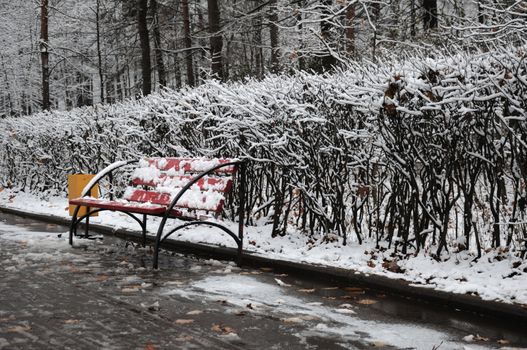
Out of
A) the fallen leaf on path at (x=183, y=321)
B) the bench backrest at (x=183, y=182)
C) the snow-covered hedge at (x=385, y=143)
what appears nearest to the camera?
the fallen leaf on path at (x=183, y=321)

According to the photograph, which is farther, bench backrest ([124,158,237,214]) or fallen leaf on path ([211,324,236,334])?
bench backrest ([124,158,237,214])

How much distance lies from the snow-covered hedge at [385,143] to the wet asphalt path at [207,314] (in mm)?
1041

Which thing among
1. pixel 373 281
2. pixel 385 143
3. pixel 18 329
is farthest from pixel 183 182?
pixel 18 329

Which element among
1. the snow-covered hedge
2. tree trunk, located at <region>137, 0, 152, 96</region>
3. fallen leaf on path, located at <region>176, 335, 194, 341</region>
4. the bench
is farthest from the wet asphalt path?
tree trunk, located at <region>137, 0, 152, 96</region>

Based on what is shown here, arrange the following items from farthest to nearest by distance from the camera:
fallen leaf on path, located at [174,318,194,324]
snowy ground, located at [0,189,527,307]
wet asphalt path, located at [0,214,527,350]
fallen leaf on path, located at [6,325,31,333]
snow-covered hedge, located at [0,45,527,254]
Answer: snow-covered hedge, located at [0,45,527,254] → snowy ground, located at [0,189,527,307] → fallen leaf on path, located at [174,318,194,324] → fallen leaf on path, located at [6,325,31,333] → wet asphalt path, located at [0,214,527,350]

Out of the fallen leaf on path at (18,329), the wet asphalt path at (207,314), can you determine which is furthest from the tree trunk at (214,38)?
the fallen leaf on path at (18,329)

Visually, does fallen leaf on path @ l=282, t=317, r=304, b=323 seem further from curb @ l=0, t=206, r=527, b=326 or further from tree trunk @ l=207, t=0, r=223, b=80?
tree trunk @ l=207, t=0, r=223, b=80

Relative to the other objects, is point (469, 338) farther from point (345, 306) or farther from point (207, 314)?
point (207, 314)

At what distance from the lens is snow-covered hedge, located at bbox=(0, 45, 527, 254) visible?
5023 mm

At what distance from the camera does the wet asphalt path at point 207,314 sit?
3811mm

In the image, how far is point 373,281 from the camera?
527cm

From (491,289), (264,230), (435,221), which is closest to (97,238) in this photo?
(264,230)

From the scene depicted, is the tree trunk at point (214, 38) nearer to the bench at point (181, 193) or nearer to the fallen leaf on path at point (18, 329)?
the bench at point (181, 193)

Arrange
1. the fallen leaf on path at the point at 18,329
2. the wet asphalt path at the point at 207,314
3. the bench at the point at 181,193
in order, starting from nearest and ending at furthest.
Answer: the wet asphalt path at the point at 207,314 < the fallen leaf on path at the point at 18,329 < the bench at the point at 181,193
